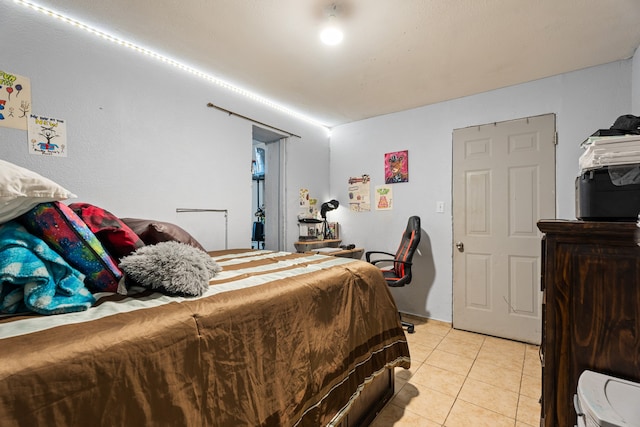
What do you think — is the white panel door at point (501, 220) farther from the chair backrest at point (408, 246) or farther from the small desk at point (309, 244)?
the small desk at point (309, 244)

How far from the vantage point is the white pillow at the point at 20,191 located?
2.59 feet

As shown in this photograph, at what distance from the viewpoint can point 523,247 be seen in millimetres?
2711

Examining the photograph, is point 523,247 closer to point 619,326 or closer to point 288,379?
point 619,326

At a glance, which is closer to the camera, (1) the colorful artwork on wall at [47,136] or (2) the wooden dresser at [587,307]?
(2) the wooden dresser at [587,307]

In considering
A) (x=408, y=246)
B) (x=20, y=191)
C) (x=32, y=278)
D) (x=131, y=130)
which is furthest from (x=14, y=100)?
(x=408, y=246)

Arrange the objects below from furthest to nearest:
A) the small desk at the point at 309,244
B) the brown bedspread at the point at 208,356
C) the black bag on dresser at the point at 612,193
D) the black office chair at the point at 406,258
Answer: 1. the small desk at the point at 309,244
2. the black office chair at the point at 406,258
3. the black bag on dresser at the point at 612,193
4. the brown bedspread at the point at 208,356

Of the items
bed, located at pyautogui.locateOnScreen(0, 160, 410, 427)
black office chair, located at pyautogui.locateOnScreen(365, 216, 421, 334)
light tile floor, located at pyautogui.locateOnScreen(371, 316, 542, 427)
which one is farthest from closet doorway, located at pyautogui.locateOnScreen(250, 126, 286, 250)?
bed, located at pyautogui.locateOnScreen(0, 160, 410, 427)

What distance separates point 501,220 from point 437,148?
1024mm

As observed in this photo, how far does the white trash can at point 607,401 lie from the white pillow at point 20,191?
5.49 ft

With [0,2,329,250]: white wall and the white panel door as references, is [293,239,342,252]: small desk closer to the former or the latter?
[0,2,329,250]: white wall

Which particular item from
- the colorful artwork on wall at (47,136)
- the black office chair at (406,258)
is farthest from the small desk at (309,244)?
the colorful artwork on wall at (47,136)

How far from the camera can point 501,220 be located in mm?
2822

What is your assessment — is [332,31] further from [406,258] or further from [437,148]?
[406,258]

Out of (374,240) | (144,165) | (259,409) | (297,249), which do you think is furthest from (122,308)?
(374,240)
